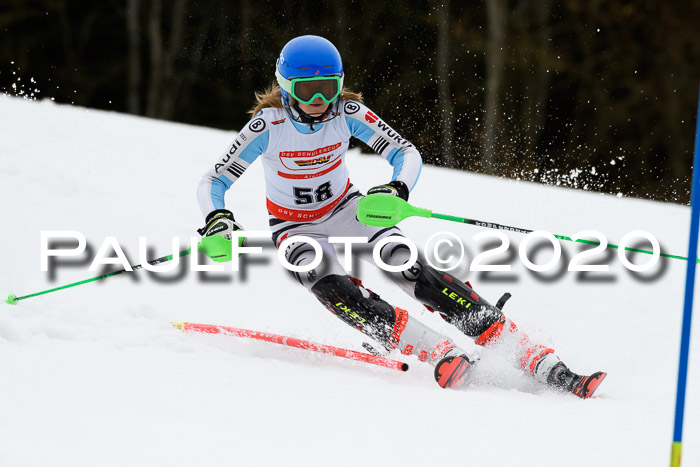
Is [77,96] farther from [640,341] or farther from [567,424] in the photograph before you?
[567,424]

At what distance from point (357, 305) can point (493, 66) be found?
44.1 feet

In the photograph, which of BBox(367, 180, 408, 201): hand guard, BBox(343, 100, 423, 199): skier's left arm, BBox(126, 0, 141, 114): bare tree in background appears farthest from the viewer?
BBox(126, 0, 141, 114): bare tree in background

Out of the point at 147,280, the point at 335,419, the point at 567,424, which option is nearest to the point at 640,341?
the point at 567,424

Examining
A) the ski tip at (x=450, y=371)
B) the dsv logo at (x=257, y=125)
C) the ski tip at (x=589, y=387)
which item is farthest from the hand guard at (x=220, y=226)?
the ski tip at (x=589, y=387)

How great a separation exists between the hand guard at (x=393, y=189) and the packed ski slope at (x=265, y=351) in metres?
0.79

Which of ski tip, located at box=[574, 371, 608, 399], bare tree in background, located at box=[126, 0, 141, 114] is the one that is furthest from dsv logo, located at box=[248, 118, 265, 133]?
bare tree in background, located at box=[126, 0, 141, 114]

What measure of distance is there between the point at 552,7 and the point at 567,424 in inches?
617

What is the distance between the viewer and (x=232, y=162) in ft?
12.5

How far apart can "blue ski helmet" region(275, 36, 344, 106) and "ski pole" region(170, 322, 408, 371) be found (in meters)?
1.13

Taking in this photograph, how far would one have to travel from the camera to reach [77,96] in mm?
18359

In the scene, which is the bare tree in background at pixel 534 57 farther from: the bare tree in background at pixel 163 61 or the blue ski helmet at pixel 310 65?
the blue ski helmet at pixel 310 65

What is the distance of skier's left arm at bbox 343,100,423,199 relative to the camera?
3869mm

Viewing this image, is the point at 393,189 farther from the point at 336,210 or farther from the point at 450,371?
the point at 450,371

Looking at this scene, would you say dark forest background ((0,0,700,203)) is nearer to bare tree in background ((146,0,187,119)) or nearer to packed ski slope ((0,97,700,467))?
bare tree in background ((146,0,187,119))
